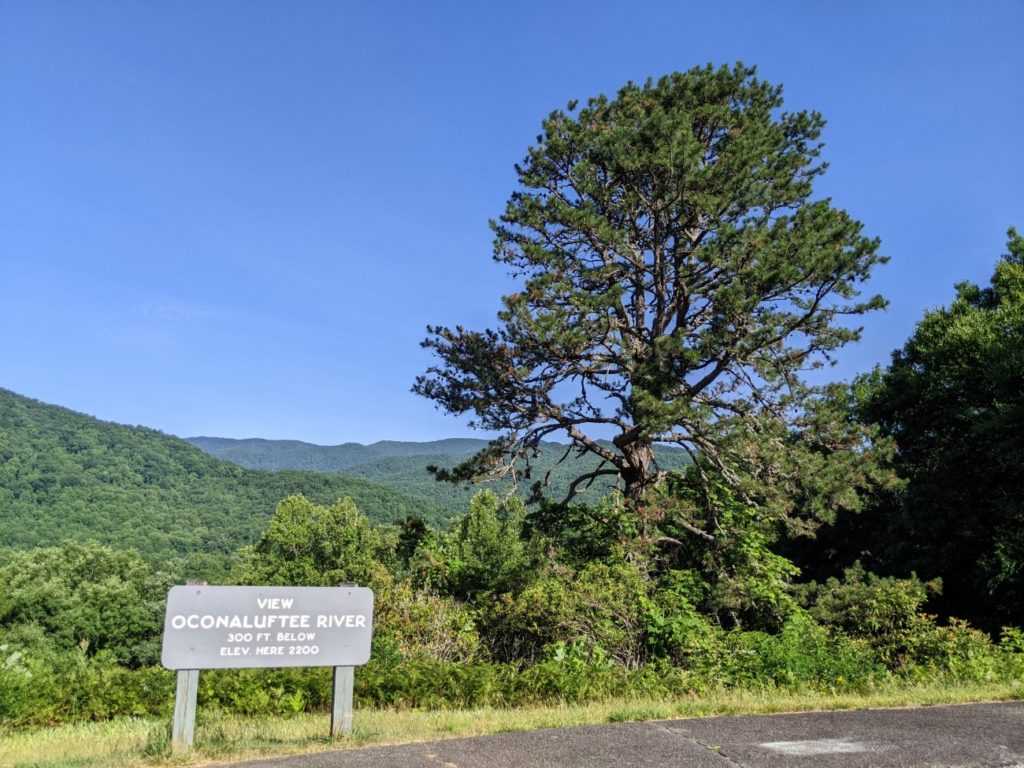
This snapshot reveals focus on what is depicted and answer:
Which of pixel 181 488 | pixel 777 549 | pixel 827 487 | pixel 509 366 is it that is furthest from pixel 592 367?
pixel 181 488

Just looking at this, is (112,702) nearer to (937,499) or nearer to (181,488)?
(937,499)

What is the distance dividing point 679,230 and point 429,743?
544 inches

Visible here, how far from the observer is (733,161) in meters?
15.7

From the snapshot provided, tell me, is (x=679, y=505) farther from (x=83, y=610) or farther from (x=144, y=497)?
(x=144, y=497)

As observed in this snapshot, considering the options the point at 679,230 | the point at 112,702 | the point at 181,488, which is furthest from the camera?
the point at 181,488

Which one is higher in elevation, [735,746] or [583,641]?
[583,641]

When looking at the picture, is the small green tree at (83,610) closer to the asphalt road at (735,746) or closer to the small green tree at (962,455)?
the small green tree at (962,455)

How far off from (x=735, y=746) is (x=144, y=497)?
165033 mm

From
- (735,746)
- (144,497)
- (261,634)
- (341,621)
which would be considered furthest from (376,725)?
(144,497)

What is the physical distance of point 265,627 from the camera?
21.0 feet

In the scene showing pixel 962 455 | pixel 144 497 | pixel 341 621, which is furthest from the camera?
pixel 144 497

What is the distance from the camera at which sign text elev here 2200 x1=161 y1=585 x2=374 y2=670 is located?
20.2 feet

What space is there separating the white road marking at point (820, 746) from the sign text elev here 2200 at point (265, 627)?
3664 millimetres

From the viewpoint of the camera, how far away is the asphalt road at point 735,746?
545 cm
